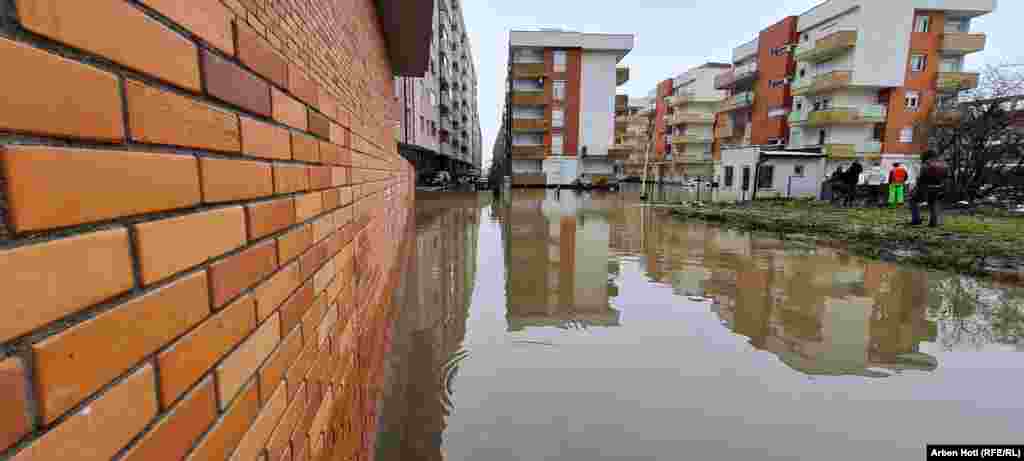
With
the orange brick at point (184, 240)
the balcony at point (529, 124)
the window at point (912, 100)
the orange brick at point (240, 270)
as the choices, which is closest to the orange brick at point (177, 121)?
the orange brick at point (184, 240)

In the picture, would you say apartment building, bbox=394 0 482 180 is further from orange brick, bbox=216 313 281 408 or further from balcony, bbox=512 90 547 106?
orange brick, bbox=216 313 281 408

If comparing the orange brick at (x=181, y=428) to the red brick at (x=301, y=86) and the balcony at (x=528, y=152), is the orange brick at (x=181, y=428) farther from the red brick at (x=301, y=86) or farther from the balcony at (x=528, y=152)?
the balcony at (x=528, y=152)

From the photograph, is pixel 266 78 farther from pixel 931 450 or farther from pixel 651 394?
pixel 931 450

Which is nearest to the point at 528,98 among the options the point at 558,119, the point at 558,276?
the point at 558,119

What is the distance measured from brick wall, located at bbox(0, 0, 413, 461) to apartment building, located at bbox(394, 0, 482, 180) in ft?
43.5

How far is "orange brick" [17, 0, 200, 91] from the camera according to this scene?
0.48 m

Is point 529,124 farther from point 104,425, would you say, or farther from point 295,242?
point 104,425

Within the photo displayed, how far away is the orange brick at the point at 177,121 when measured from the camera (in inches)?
25.1

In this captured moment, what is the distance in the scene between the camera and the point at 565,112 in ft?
123

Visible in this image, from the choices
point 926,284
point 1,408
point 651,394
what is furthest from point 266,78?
point 926,284

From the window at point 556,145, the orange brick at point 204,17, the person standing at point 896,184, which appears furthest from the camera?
the window at point 556,145

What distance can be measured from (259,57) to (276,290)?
24.1 inches

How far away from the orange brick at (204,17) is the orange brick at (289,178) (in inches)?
13.6

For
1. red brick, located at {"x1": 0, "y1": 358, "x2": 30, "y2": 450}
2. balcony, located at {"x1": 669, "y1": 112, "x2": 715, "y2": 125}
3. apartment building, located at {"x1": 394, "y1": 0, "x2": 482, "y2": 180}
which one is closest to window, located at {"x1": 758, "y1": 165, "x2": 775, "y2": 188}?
apartment building, located at {"x1": 394, "y1": 0, "x2": 482, "y2": 180}
